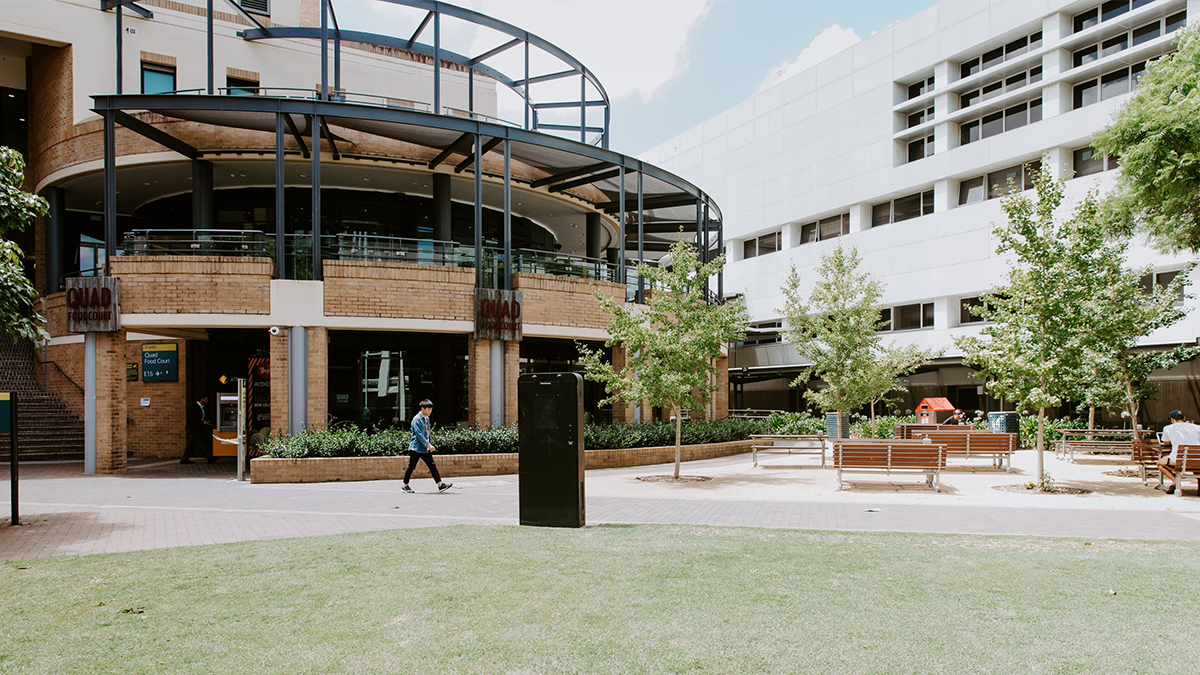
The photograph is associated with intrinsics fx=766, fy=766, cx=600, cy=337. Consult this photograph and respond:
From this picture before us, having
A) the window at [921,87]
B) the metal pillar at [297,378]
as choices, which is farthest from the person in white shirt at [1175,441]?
the window at [921,87]

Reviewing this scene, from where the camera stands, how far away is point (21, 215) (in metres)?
9.90

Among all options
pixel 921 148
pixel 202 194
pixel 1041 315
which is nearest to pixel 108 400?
pixel 202 194

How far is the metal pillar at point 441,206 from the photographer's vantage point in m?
23.2

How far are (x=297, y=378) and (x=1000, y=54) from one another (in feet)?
107

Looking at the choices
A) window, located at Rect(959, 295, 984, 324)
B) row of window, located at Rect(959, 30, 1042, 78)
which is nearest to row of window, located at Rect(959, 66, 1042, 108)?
row of window, located at Rect(959, 30, 1042, 78)

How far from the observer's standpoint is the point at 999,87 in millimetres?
34094

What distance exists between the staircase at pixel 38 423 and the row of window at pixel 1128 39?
123 feet

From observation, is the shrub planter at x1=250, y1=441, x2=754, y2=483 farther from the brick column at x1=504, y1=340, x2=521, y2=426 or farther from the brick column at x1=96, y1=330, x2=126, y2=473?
the brick column at x1=96, y1=330, x2=126, y2=473

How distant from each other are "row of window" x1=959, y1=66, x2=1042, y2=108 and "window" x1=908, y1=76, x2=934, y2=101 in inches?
74.7

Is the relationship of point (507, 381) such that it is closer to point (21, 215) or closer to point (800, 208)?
point (21, 215)

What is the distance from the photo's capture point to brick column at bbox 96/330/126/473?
57.1 ft

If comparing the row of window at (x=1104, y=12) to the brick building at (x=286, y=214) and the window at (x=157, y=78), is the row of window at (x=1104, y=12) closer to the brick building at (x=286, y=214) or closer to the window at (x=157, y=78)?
the brick building at (x=286, y=214)

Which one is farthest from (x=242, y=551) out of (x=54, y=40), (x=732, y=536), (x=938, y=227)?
(x=938, y=227)

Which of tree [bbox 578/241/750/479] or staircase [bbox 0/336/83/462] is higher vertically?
tree [bbox 578/241/750/479]
